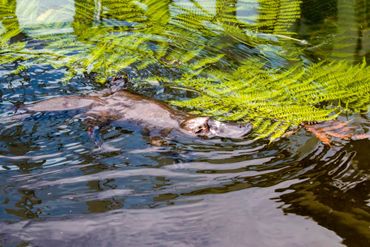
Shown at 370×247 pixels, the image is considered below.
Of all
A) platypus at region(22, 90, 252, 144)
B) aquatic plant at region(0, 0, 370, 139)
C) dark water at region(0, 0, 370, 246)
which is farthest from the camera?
platypus at region(22, 90, 252, 144)

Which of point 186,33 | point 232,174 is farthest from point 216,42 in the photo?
point 232,174

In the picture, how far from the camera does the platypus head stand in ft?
6.88

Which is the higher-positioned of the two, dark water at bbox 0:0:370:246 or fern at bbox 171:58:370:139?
fern at bbox 171:58:370:139

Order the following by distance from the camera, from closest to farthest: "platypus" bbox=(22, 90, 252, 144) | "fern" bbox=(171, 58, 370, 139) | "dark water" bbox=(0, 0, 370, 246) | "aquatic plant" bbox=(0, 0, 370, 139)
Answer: "dark water" bbox=(0, 0, 370, 246)
"fern" bbox=(171, 58, 370, 139)
"aquatic plant" bbox=(0, 0, 370, 139)
"platypus" bbox=(22, 90, 252, 144)

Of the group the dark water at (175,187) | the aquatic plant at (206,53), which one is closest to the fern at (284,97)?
the aquatic plant at (206,53)

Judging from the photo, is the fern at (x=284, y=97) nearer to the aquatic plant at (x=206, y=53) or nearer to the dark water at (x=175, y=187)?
the aquatic plant at (x=206, y=53)

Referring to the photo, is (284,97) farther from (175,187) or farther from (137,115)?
(137,115)

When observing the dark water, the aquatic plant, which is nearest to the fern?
the aquatic plant

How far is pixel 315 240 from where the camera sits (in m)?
1.32

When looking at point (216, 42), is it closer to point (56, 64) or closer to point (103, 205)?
point (56, 64)

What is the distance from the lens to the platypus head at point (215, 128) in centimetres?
210

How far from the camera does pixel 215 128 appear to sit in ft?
6.96

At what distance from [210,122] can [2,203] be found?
0.98m

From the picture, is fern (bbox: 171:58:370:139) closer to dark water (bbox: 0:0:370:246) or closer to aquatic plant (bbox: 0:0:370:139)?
aquatic plant (bbox: 0:0:370:139)
